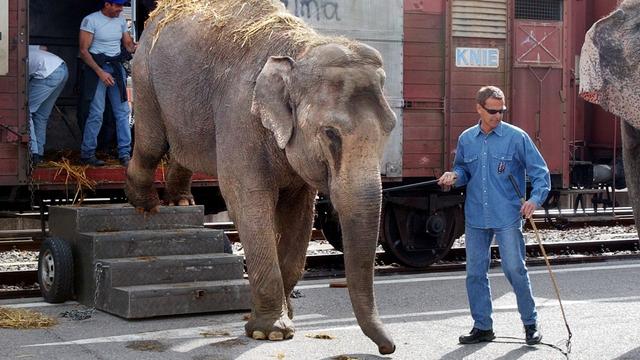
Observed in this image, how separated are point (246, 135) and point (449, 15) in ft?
19.7

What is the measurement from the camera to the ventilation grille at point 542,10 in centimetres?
1399

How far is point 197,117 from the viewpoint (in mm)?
8562

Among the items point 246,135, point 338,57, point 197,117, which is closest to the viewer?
point 338,57

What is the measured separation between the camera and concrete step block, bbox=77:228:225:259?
9.59 metres

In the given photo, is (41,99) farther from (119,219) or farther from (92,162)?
(119,219)

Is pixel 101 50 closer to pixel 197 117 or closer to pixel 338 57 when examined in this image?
pixel 197 117

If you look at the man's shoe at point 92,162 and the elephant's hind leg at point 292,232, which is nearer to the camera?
the elephant's hind leg at point 292,232

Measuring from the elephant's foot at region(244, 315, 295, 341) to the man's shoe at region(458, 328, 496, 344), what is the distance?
1242 mm

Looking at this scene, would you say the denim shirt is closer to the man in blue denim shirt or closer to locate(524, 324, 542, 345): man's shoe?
the man in blue denim shirt

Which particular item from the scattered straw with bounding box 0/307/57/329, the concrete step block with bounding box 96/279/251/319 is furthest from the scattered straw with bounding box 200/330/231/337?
the scattered straw with bounding box 0/307/57/329

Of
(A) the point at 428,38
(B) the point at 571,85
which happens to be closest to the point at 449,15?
(A) the point at 428,38

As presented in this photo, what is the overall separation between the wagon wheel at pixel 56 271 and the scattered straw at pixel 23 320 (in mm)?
592

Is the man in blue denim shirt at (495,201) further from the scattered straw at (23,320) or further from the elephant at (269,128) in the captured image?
the scattered straw at (23,320)

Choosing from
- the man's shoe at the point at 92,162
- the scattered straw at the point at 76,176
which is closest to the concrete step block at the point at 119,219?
the scattered straw at the point at 76,176
